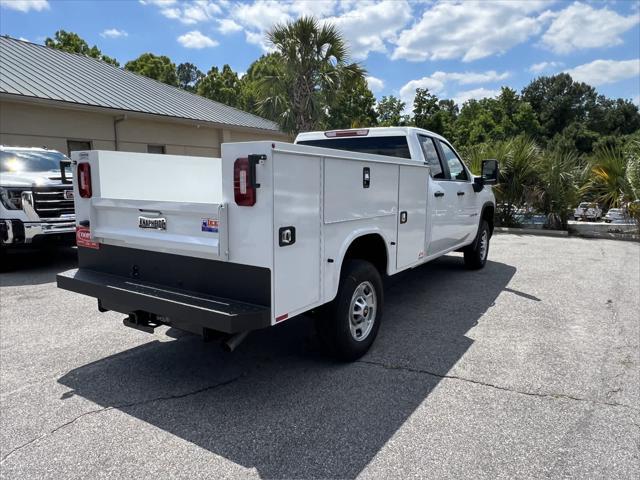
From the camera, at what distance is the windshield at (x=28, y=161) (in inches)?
322

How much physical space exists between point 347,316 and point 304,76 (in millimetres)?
14500

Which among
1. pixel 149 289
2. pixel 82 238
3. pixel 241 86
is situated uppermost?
pixel 241 86

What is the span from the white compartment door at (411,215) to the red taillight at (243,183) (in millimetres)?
1974

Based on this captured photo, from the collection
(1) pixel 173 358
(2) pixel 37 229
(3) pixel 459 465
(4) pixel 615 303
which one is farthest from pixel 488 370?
(2) pixel 37 229

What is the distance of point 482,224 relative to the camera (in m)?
7.55

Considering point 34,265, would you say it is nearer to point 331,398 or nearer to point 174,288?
point 174,288

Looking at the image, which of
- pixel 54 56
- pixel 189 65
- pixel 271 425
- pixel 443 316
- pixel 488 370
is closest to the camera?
pixel 271 425

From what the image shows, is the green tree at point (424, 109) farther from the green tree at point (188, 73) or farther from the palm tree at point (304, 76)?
the green tree at point (188, 73)

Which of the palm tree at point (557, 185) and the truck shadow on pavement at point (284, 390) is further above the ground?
the palm tree at point (557, 185)

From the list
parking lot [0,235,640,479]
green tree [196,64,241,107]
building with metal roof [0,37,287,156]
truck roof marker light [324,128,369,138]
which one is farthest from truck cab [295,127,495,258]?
green tree [196,64,241,107]

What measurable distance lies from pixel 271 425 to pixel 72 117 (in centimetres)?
1300

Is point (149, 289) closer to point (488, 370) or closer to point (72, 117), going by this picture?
point (488, 370)

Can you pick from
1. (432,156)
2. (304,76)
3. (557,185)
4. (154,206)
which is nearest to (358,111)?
(304,76)

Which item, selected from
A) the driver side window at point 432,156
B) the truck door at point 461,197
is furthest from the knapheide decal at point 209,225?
the truck door at point 461,197
